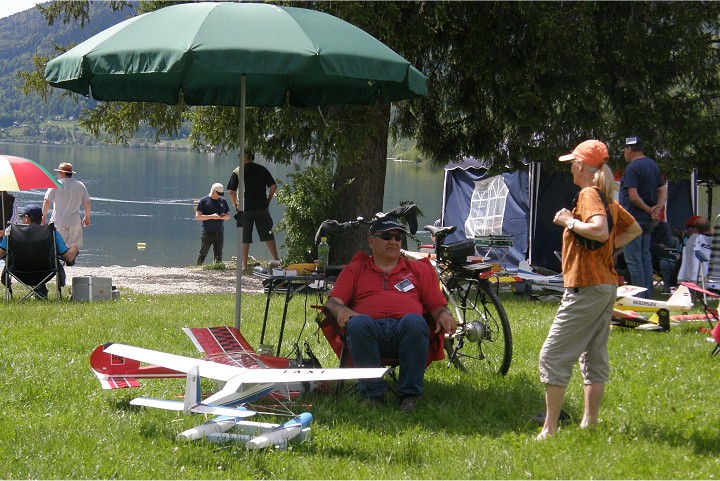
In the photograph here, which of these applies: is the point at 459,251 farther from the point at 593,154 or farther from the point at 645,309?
the point at 645,309

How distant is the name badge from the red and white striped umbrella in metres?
6.96

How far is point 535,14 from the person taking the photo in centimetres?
1307

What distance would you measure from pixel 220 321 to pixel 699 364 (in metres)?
4.48

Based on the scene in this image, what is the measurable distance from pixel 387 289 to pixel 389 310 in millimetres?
180

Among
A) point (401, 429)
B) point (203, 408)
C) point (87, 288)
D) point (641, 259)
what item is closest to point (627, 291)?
point (641, 259)

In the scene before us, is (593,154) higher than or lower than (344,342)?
higher

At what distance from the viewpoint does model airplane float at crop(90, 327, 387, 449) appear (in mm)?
4809

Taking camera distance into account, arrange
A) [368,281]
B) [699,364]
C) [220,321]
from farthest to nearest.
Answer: [220,321], [699,364], [368,281]

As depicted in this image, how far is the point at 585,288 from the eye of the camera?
16.2 feet

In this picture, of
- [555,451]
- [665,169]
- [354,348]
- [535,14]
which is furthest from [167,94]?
[665,169]

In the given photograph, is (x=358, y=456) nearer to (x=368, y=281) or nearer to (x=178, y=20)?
(x=368, y=281)

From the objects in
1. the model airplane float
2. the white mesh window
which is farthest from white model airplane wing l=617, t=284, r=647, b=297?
the white mesh window

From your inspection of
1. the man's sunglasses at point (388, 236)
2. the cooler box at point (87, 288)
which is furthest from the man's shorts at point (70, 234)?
the man's sunglasses at point (388, 236)

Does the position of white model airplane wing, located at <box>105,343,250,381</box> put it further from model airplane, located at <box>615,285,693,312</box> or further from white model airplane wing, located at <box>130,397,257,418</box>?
model airplane, located at <box>615,285,693,312</box>
